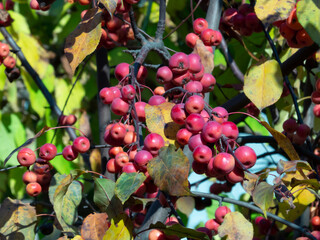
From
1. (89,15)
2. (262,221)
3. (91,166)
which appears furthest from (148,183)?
(262,221)

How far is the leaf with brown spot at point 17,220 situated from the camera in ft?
4.05

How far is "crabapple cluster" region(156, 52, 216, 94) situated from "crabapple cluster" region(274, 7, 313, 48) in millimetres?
185

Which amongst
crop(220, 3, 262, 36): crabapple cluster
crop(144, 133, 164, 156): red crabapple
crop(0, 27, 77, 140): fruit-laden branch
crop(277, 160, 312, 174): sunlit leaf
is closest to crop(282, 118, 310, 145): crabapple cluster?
crop(220, 3, 262, 36): crabapple cluster

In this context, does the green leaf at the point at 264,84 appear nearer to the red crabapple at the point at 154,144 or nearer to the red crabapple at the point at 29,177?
the red crabapple at the point at 154,144

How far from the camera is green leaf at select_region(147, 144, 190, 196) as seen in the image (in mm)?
819

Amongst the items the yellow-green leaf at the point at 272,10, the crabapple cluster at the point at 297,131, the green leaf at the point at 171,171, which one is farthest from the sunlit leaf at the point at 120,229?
the crabapple cluster at the point at 297,131

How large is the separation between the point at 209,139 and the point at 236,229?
18 cm

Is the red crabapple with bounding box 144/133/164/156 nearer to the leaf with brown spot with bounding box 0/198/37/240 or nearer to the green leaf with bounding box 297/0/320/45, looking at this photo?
the green leaf with bounding box 297/0/320/45

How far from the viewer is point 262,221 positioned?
66.4 inches

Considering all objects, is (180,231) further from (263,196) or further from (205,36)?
(205,36)

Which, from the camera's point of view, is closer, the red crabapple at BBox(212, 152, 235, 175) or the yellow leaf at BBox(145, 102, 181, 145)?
the red crabapple at BBox(212, 152, 235, 175)

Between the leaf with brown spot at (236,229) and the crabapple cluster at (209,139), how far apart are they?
0.27 feet

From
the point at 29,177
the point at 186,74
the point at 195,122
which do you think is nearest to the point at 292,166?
the point at 195,122

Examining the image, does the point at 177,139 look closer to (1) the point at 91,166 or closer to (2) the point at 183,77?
(2) the point at 183,77
